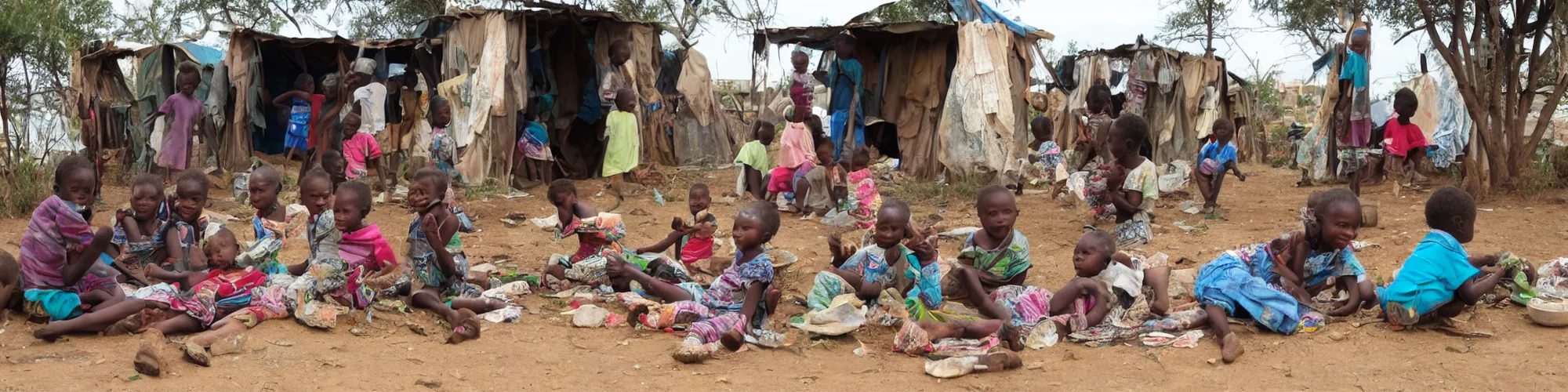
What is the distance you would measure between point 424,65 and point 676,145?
3.13m

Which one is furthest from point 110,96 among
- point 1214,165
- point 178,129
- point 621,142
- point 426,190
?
point 1214,165

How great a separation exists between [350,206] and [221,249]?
58cm

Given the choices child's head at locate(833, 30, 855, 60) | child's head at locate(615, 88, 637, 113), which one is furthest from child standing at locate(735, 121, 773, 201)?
child's head at locate(833, 30, 855, 60)

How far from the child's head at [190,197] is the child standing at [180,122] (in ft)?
17.0

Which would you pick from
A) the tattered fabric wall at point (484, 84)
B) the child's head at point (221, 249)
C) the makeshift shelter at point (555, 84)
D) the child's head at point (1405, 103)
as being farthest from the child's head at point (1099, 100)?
the child's head at point (221, 249)

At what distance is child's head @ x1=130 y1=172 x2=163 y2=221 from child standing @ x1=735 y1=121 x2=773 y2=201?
4.56 m

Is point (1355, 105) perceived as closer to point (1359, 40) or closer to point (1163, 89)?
point (1359, 40)

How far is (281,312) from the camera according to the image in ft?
14.3

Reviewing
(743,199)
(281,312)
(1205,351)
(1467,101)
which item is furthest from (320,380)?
(1467,101)

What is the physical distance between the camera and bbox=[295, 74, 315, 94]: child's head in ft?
36.7

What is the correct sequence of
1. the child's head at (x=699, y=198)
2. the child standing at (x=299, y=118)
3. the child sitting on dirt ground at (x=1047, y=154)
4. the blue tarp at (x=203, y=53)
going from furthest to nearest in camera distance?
the blue tarp at (x=203, y=53)
the child standing at (x=299, y=118)
the child sitting on dirt ground at (x=1047, y=154)
the child's head at (x=699, y=198)

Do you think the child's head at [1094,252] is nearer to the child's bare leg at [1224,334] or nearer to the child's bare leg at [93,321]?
the child's bare leg at [1224,334]

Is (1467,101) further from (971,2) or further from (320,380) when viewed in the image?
(320,380)

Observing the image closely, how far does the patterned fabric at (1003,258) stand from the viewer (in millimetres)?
4770
